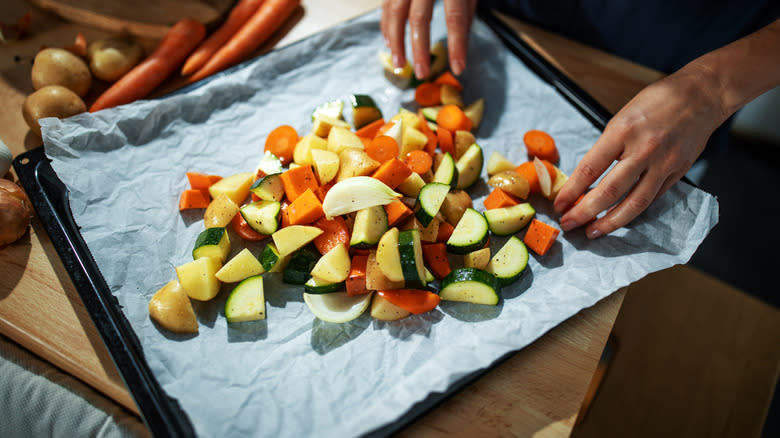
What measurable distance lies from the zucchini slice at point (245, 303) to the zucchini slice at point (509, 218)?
839 mm

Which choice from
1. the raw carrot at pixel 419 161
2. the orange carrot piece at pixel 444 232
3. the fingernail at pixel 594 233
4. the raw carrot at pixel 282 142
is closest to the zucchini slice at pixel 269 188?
the raw carrot at pixel 282 142

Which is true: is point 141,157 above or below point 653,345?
above

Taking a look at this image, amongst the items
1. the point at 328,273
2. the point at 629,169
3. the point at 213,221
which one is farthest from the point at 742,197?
the point at 213,221

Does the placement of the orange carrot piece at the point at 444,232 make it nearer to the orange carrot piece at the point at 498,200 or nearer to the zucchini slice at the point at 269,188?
the orange carrot piece at the point at 498,200

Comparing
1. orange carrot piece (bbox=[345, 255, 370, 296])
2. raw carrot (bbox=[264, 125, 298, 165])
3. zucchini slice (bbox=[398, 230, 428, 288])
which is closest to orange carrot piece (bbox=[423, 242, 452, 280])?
zucchini slice (bbox=[398, 230, 428, 288])

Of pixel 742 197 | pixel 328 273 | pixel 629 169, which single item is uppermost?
pixel 629 169

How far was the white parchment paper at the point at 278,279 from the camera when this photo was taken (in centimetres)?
134

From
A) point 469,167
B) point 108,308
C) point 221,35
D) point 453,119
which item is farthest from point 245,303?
point 221,35

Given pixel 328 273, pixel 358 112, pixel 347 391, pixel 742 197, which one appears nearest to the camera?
pixel 347 391

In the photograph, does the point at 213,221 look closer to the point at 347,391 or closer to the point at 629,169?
the point at 347,391

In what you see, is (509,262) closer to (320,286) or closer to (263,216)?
(320,286)

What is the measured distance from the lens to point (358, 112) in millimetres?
2012

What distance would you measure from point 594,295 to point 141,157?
1760 millimetres

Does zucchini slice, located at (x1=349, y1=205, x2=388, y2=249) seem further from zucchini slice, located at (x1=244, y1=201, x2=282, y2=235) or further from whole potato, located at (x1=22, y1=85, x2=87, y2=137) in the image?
whole potato, located at (x1=22, y1=85, x2=87, y2=137)
